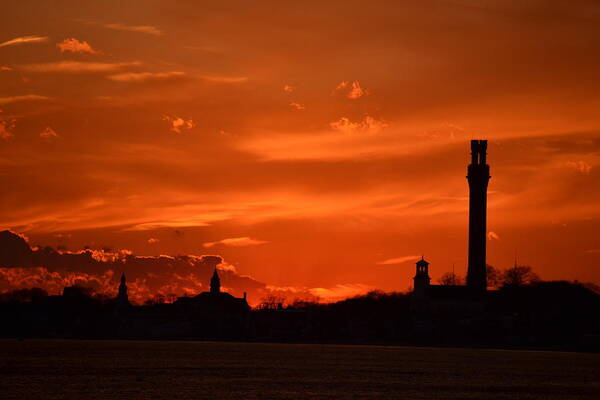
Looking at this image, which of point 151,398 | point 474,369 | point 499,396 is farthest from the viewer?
point 474,369

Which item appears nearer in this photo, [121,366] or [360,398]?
[360,398]

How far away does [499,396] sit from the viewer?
134m

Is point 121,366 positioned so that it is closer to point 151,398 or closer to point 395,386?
point 395,386

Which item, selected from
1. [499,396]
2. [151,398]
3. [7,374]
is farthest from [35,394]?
[499,396]

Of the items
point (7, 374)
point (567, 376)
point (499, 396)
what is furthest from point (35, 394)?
point (567, 376)

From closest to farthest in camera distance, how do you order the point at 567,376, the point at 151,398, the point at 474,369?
the point at 151,398 < the point at 567,376 < the point at 474,369

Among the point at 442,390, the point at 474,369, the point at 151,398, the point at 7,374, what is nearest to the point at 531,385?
the point at 442,390

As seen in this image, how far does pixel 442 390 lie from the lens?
141m

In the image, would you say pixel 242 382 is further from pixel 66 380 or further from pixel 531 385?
pixel 531 385

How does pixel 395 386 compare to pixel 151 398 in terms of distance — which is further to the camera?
pixel 395 386

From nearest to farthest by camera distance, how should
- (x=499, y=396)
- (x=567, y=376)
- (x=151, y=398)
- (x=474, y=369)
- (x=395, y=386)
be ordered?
(x=151, y=398)
(x=499, y=396)
(x=395, y=386)
(x=567, y=376)
(x=474, y=369)

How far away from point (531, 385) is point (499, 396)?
22038 mm

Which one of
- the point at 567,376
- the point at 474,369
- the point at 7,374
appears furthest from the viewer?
the point at 474,369

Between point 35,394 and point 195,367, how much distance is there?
70.3 m
